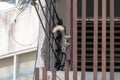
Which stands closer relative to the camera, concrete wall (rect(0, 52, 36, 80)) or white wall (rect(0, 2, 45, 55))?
white wall (rect(0, 2, 45, 55))

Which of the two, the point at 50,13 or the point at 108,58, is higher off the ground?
the point at 50,13

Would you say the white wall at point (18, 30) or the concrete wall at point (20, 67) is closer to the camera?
the white wall at point (18, 30)

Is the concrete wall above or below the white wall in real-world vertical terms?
below

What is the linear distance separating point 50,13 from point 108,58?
1478 mm

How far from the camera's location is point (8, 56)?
11.1 m

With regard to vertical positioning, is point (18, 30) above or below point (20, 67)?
above

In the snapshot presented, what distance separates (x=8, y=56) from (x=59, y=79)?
3.15 meters

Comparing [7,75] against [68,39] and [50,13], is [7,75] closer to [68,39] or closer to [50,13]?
[50,13]

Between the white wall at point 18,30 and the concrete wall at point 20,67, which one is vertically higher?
the white wall at point 18,30

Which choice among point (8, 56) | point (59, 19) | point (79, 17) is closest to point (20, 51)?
point (8, 56)

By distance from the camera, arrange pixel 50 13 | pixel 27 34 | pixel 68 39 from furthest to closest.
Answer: pixel 27 34 < pixel 50 13 < pixel 68 39

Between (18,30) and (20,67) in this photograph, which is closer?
(18,30)

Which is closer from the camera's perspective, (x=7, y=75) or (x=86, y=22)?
(x=86, y=22)

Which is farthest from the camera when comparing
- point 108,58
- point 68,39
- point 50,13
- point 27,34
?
point 27,34
